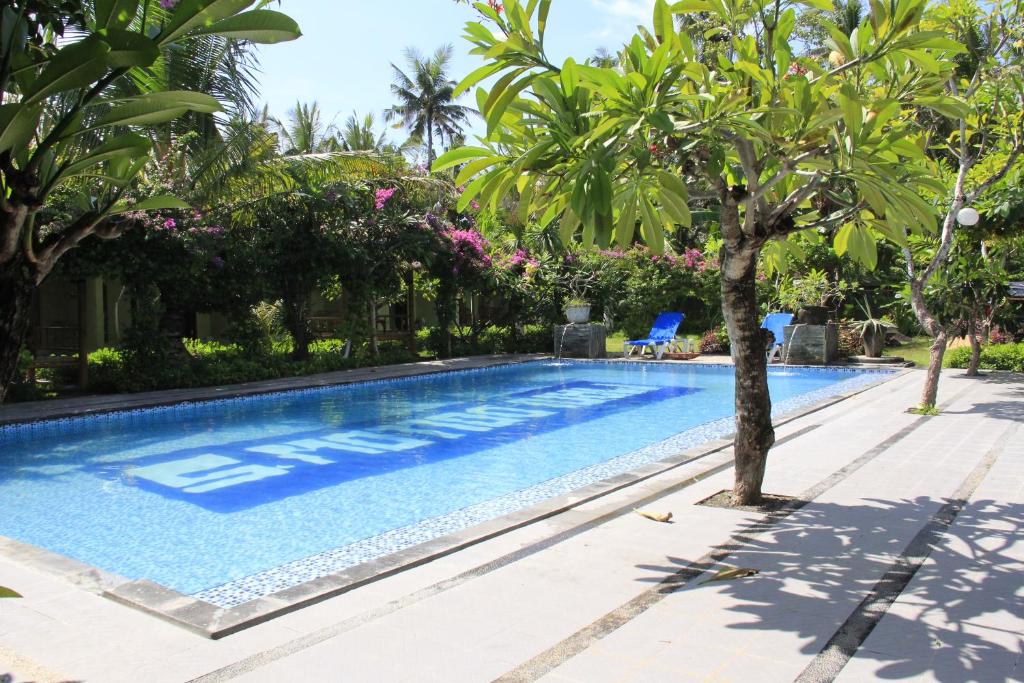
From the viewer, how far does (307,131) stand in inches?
1225

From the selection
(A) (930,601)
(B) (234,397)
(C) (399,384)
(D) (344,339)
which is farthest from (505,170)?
(D) (344,339)

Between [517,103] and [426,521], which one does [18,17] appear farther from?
[426,521]

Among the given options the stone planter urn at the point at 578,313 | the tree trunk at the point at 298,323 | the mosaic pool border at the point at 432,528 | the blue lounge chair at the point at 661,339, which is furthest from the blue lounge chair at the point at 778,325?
the tree trunk at the point at 298,323

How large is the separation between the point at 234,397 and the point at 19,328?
1195 centimetres

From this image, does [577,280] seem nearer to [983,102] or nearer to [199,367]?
[199,367]

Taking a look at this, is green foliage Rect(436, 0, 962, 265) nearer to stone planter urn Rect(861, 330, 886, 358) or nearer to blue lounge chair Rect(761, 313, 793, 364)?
blue lounge chair Rect(761, 313, 793, 364)

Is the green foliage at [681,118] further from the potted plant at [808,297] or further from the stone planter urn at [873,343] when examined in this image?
the stone planter urn at [873,343]

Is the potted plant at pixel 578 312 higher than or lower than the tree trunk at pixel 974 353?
higher

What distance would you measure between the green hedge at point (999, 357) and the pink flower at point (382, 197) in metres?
12.9

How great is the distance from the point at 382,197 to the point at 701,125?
14.2 meters

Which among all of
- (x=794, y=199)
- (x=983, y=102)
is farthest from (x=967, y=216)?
(x=794, y=199)

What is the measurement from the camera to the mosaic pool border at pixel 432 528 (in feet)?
16.2

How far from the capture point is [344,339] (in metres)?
18.4

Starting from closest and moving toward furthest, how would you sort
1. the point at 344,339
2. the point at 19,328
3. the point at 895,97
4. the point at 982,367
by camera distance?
1. the point at 19,328
2. the point at 895,97
3. the point at 982,367
4. the point at 344,339
